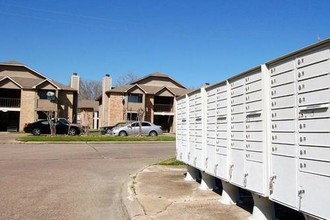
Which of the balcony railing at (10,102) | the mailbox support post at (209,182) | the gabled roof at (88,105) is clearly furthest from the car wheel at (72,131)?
the gabled roof at (88,105)

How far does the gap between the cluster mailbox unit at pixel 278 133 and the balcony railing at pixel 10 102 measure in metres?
46.4

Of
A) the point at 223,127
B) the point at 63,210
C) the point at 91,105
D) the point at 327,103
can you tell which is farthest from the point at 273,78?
the point at 91,105

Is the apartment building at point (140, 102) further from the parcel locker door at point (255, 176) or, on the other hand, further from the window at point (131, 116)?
the parcel locker door at point (255, 176)

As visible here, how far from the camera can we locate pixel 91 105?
259 feet

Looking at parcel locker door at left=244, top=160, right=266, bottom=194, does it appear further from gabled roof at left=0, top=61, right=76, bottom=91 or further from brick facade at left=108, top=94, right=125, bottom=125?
brick facade at left=108, top=94, right=125, bottom=125

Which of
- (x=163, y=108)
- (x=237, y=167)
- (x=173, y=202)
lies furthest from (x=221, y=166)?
(x=163, y=108)

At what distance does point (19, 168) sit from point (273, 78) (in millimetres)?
10890

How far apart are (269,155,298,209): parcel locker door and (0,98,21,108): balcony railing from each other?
49.0 m

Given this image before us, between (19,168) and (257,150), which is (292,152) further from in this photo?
(19,168)

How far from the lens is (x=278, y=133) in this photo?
5.05 metres

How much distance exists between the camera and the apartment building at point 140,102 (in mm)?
55438

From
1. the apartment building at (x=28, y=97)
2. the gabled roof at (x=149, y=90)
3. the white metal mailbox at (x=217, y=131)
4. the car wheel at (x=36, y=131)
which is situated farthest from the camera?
the gabled roof at (x=149, y=90)

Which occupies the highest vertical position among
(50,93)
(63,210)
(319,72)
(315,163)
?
(50,93)

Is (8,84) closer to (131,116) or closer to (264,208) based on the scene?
(131,116)
